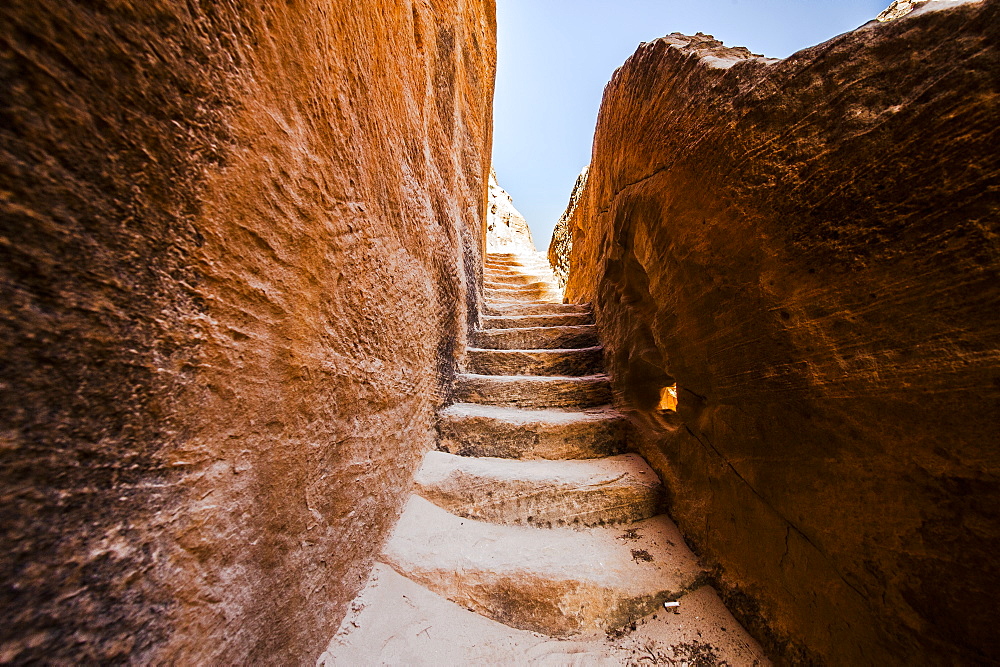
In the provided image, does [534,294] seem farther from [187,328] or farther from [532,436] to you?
[187,328]

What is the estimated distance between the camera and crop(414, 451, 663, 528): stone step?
5.50 ft

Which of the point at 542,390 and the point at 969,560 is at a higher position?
the point at 542,390

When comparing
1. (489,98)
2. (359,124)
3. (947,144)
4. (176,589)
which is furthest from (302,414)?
(489,98)

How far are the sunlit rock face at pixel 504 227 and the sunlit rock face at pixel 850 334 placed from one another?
32.9 feet

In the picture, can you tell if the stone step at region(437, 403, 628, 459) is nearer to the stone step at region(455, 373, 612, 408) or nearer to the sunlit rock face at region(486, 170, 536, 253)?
the stone step at region(455, 373, 612, 408)

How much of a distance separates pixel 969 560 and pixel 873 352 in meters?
0.48

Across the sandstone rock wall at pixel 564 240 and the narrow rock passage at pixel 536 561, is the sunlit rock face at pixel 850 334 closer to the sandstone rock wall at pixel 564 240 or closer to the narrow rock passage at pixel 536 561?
the narrow rock passage at pixel 536 561

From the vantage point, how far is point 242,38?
0.80 meters

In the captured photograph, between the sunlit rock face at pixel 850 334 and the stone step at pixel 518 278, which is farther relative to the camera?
the stone step at pixel 518 278

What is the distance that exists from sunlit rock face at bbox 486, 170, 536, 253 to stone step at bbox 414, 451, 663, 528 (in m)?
9.75

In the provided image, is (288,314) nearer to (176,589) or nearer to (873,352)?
(176,589)

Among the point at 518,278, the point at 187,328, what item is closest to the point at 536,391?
the point at 187,328

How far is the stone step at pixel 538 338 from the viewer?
312 centimetres

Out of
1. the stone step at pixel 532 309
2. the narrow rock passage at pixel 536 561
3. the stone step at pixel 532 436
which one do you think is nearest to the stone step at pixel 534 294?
the stone step at pixel 532 309
